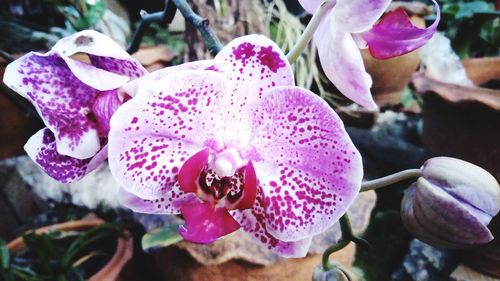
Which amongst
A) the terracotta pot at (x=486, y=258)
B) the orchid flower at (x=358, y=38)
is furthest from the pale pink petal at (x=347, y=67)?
the terracotta pot at (x=486, y=258)

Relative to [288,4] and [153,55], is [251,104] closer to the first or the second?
[153,55]

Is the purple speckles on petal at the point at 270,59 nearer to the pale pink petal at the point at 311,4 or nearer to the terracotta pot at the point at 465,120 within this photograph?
the pale pink petal at the point at 311,4

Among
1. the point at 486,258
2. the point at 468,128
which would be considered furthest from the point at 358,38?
the point at 486,258

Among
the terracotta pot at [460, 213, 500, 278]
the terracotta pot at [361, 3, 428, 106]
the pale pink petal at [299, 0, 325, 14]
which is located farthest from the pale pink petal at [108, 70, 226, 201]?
the terracotta pot at [361, 3, 428, 106]

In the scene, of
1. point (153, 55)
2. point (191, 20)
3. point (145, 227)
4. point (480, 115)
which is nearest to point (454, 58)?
Answer: point (480, 115)

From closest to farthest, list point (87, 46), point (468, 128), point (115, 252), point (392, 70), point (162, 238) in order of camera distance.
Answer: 1. point (87, 46)
2. point (162, 238)
3. point (468, 128)
4. point (115, 252)
5. point (392, 70)

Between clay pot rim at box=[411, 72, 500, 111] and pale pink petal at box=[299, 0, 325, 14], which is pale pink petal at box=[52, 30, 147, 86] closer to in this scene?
pale pink petal at box=[299, 0, 325, 14]

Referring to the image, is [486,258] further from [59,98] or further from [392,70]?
[59,98]
